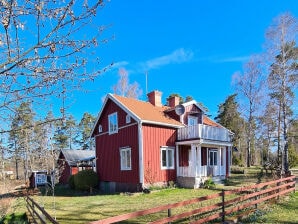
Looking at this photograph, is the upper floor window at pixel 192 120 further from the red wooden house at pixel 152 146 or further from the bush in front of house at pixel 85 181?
the bush in front of house at pixel 85 181

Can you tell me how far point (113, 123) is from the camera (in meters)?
21.0

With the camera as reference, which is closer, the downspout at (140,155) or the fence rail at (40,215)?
the fence rail at (40,215)

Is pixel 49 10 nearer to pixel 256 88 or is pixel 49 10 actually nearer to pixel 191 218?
pixel 191 218

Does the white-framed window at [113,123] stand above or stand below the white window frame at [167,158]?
above

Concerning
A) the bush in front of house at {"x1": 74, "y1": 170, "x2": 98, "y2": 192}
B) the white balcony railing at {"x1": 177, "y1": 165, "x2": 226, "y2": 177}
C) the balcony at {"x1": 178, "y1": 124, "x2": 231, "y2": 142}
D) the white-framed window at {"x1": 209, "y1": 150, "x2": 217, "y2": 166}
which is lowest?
the bush in front of house at {"x1": 74, "y1": 170, "x2": 98, "y2": 192}

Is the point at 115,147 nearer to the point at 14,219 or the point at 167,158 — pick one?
the point at 167,158

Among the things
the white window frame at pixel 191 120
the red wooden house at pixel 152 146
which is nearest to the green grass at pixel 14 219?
the red wooden house at pixel 152 146

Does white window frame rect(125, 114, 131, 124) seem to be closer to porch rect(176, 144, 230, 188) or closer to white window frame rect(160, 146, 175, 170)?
white window frame rect(160, 146, 175, 170)

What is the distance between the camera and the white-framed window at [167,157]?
757 inches

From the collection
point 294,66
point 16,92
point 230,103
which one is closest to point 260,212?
point 16,92

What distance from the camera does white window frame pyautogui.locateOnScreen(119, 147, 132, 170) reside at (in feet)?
63.5

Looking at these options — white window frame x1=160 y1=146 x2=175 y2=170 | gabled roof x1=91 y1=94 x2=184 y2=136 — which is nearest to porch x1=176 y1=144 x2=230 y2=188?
white window frame x1=160 y1=146 x2=175 y2=170

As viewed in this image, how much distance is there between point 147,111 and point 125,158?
3679 millimetres

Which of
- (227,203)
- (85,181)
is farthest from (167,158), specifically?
(227,203)
